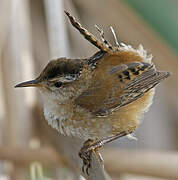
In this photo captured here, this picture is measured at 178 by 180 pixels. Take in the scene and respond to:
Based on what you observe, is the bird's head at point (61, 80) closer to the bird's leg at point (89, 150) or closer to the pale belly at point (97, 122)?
the pale belly at point (97, 122)

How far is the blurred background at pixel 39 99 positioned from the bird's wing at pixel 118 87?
0.39 meters

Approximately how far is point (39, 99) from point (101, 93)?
1.29 metres

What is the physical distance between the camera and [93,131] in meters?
1.41

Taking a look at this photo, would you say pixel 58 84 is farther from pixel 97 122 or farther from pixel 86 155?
pixel 86 155

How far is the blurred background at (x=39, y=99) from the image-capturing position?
6.51 ft

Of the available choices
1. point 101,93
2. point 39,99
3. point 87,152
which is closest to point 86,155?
point 87,152

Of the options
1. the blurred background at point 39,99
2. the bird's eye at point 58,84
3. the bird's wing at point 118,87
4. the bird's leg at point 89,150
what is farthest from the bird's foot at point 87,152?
the blurred background at point 39,99

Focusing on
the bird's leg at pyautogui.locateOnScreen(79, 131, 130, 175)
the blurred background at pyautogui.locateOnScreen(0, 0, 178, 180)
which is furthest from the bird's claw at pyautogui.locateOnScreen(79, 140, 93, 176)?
the blurred background at pyautogui.locateOnScreen(0, 0, 178, 180)

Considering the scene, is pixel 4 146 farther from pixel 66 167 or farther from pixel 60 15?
pixel 60 15

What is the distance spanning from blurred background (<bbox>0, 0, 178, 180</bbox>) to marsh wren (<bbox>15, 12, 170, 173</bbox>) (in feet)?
1.34

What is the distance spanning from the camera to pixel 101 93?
1.51 metres

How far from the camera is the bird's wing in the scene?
4.92 feet

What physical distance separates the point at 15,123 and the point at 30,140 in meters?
0.21

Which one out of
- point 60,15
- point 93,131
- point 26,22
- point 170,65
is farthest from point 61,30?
point 93,131
